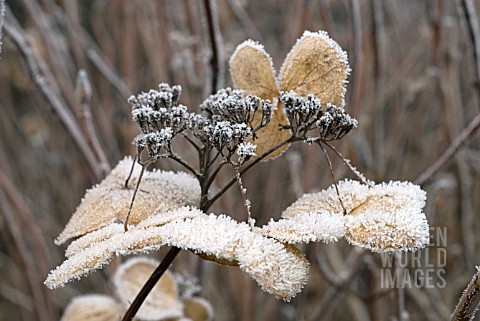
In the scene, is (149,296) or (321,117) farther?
(149,296)

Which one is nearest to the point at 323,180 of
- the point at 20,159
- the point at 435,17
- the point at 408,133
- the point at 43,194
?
the point at 408,133

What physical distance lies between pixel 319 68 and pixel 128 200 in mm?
167

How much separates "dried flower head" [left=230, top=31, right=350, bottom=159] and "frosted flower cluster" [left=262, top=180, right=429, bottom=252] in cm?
6

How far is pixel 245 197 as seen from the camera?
1.32 feet

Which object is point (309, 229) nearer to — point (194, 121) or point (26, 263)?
point (194, 121)

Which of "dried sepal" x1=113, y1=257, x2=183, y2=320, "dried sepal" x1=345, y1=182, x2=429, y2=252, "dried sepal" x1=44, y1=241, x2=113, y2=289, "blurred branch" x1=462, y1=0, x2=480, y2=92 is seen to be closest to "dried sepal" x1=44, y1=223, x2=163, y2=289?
"dried sepal" x1=44, y1=241, x2=113, y2=289

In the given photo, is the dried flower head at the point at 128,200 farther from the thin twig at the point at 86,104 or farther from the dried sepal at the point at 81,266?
the thin twig at the point at 86,104

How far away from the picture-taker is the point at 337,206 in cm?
43

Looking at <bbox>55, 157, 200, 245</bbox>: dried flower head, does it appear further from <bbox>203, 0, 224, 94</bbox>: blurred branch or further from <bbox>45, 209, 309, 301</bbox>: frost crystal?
<bbox>203, 0, 224, 94</bbox>: blurred branch

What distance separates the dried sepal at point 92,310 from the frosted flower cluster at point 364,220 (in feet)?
0.99

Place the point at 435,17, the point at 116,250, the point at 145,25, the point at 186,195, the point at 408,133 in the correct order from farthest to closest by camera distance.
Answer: the point at 408,133 → the point at 145,25 → the point at 435,17 → the point at 186,195 → the point at 116,250

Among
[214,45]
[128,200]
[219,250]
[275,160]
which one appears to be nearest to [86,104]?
[214,45]

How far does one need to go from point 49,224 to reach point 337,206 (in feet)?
3.57

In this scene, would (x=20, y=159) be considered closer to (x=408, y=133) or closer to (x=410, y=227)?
(x=408, y=133)
